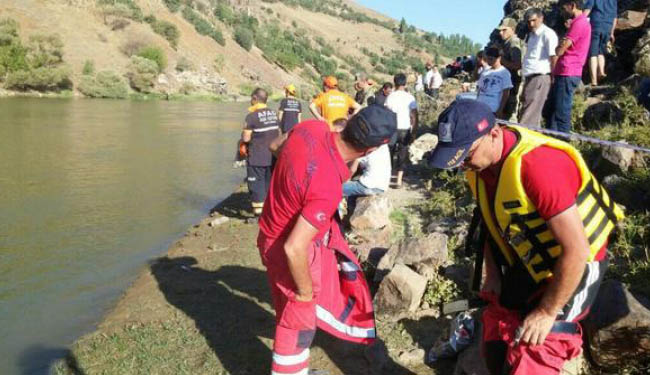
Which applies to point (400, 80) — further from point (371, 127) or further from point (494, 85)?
point (371, 127)

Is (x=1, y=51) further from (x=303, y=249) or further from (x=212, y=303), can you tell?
(x=303, y=249)

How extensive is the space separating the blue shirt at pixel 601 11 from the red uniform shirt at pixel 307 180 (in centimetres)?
624

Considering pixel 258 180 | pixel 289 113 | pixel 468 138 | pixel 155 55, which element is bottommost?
pixel 155 55

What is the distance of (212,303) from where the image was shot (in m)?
4.99

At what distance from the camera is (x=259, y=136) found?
7.26 meters

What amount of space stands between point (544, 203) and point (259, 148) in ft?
18.5

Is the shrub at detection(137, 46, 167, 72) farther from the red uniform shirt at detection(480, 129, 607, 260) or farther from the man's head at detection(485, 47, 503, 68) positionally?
the red uniform shirt at detection(480, 129, 607, 260)

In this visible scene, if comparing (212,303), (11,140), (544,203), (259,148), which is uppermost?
(544,203)

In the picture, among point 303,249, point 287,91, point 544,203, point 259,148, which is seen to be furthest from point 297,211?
point 287,91

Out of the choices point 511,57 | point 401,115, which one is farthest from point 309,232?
point 511,57

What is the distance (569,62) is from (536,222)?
4771 millimetres

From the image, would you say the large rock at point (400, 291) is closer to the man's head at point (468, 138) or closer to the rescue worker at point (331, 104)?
the man's head at point (468, 138)

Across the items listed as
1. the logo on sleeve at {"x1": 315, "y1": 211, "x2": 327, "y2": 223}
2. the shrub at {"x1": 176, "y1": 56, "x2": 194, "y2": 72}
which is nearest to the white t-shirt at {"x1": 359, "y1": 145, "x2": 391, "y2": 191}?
the logo on sleeve at {"x1": 315, "y1": 211, "x2": 327, "y2": 223}

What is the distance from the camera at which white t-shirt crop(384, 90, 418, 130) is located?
27.1ft
